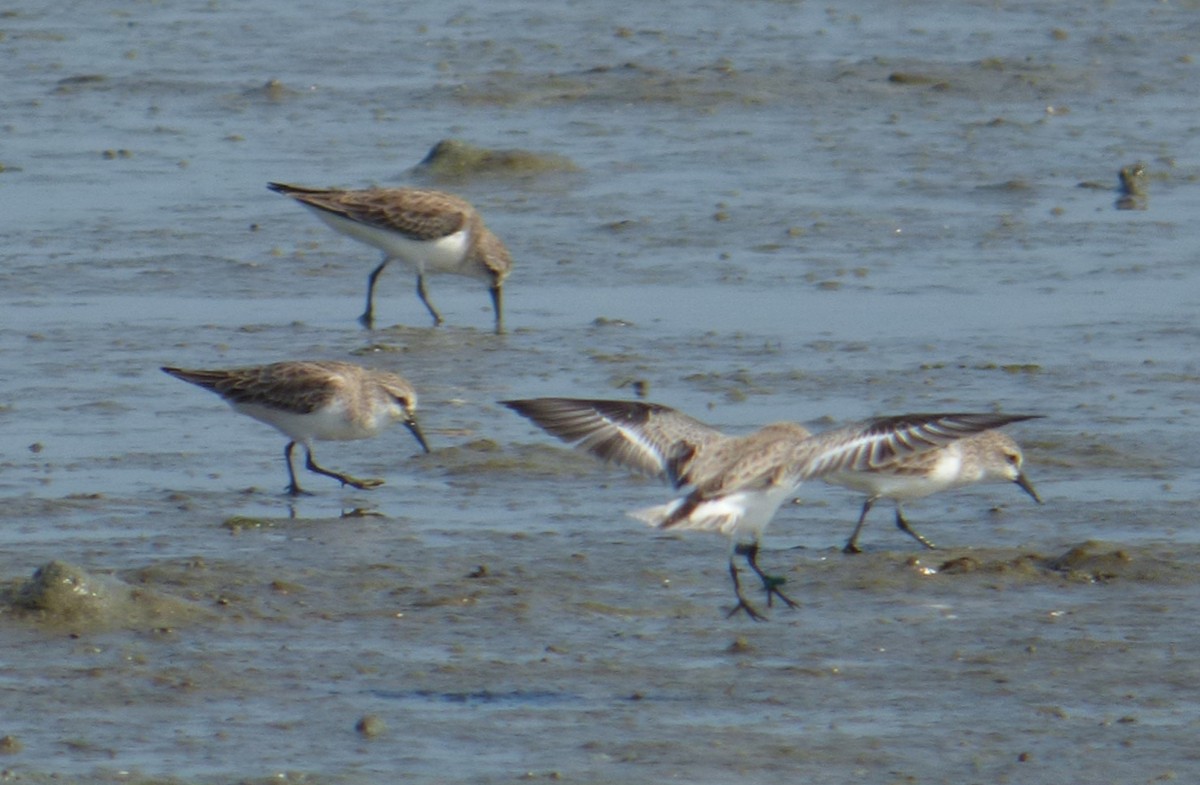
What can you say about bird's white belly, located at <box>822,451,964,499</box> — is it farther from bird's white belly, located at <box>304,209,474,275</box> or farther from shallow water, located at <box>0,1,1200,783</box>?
bird's white belly, located at <box>304,209,474,275</box>

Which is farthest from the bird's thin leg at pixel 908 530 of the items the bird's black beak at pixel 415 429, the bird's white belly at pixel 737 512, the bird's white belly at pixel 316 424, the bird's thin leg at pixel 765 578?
the bird's white belly at pixel 316 424

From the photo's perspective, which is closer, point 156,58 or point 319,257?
point 319,257

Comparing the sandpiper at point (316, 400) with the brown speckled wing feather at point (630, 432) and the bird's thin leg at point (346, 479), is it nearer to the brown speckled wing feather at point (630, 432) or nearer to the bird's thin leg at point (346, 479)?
the bird's thin leg at point (346, 479)

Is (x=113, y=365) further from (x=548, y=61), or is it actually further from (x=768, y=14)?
(x=768, y=14)

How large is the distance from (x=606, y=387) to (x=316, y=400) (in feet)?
6.67

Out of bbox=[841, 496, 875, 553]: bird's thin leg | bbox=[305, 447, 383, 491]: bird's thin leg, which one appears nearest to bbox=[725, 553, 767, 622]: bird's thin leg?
bbox=[841, 496, 875, 553]: bird's thin leg

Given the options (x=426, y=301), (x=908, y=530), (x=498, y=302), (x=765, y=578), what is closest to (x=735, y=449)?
(x=765, y=578)

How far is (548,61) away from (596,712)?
1496 cm

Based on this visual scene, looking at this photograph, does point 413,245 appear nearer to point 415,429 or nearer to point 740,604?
point 415,429

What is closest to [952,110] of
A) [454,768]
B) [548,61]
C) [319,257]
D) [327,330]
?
[548,61]

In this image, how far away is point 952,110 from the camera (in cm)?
1936

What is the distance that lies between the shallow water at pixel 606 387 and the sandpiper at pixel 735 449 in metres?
0.54

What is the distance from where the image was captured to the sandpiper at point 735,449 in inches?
307

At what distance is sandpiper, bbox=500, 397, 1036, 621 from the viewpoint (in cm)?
780
